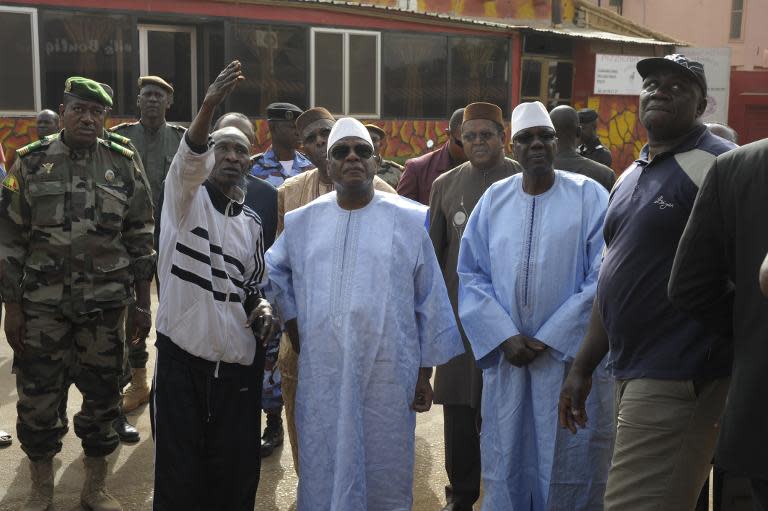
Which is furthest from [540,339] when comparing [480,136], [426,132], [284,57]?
[426,132]

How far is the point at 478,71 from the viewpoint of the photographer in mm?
16047

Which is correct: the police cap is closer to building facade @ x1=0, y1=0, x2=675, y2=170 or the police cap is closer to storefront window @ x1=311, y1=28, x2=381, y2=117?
building facade @ x1=0, y1=0, x2=675, y2=170

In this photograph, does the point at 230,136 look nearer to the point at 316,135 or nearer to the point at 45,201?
the point at 45,201

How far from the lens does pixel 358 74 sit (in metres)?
14.2

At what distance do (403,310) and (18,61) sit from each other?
8742 millimetres

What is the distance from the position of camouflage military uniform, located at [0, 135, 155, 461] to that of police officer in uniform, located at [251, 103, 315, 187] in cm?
168

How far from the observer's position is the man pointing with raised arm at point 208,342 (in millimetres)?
3898

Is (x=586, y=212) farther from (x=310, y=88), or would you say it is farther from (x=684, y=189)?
(x=310, y=88)

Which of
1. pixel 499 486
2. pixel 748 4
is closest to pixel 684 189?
pixel 499 486

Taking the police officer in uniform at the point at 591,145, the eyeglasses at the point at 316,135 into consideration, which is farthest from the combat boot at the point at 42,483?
the police officer in uniform at the point at 591,145

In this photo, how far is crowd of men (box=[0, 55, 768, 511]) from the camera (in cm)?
310

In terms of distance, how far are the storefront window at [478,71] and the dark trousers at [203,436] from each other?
11.8m

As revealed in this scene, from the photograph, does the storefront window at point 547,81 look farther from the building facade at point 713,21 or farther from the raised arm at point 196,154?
the raised arm at point 196,154

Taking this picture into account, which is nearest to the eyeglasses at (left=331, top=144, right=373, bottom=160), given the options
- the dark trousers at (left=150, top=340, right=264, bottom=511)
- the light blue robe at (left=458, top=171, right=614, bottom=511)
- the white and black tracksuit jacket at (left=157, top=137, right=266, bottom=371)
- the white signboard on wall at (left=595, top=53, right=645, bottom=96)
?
the white and black tracksuit jacket at (left=157, top=137, right=266, bottom=371)
